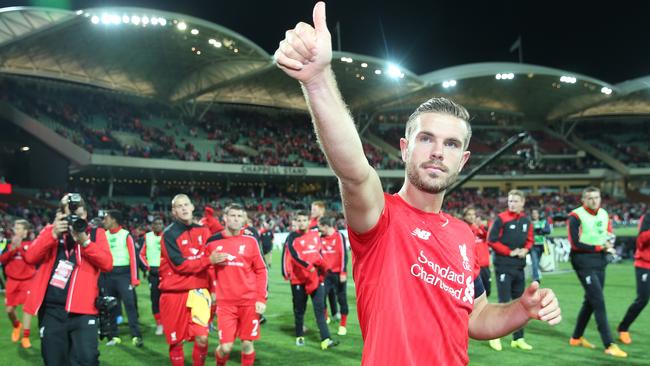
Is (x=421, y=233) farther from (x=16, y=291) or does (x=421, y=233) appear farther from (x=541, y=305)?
(x=16, y=291)

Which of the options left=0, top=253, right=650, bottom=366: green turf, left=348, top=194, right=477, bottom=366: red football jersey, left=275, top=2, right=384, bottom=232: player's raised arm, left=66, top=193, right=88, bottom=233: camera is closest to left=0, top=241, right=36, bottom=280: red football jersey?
left=0, top=253, right=650, bottom=366: green turf

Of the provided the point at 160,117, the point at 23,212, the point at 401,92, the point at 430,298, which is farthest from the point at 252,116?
the point at 430,298

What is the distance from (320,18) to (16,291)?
33.5 ft

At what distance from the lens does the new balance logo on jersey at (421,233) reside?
203 cm

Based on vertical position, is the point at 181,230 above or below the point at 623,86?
below

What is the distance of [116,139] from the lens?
120 ft

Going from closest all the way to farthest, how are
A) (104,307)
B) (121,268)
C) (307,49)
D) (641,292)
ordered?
(307,49) → (104,307) → (641,292) → (121,268)

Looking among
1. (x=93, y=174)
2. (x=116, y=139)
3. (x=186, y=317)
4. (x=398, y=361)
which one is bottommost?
(x=186, y=317)

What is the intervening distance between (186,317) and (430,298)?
5.18 m

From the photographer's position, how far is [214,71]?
37281 millimetres

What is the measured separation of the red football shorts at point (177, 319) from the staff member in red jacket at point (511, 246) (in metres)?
4.56

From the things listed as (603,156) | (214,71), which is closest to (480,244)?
(214,71)

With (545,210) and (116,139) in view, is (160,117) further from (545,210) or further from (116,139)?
(545,210)

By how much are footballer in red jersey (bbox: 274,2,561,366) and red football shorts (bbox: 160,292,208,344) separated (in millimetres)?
4859
